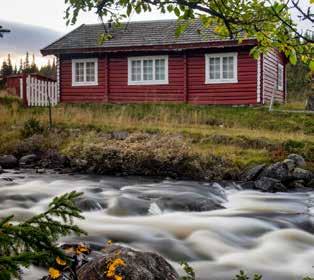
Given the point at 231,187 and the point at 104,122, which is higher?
the point at 104,122

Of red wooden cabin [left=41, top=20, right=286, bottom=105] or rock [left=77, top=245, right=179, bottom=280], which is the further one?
red wooden cabin [left=41, top=20, right=286, bottom=105]

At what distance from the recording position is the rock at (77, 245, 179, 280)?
13.2 ft

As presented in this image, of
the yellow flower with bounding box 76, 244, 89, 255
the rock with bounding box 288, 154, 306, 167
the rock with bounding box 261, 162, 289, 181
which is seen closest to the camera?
the yellow flower with bounding box 76, 244, 89, 255

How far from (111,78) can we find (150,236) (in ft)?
53.3

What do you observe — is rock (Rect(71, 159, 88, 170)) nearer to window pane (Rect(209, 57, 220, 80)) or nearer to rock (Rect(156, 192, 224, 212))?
rock (Rect(156, 192, 224, 212))

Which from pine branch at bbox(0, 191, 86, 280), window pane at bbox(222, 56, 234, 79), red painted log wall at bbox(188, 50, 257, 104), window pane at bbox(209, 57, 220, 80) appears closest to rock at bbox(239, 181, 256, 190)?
pine branch at bbox(0, 191, 86, 280)

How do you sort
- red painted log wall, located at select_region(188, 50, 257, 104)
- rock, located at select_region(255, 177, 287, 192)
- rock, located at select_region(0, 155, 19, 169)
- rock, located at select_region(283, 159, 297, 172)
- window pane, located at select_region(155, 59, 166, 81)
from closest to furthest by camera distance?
rock, located at select_region(255, 177, 287, 192) < rock, located at select_region(283, 159, 297, 172) < rock, located at select_region(0, 155, 19, 169) < red painted log wall, located at select_region(188, 50, 257, 104) < window pane, located at select_region(155, 59, 166, 81)

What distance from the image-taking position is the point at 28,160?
13656 millimetres

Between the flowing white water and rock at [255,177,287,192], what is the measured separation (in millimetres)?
373

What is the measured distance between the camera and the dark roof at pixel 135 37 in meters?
21.3

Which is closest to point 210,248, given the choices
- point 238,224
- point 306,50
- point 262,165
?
point 238,224

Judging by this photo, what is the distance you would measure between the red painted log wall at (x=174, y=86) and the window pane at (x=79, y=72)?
304mm

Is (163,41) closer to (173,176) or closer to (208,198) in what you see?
(173,176)

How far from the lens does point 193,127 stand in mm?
16219
